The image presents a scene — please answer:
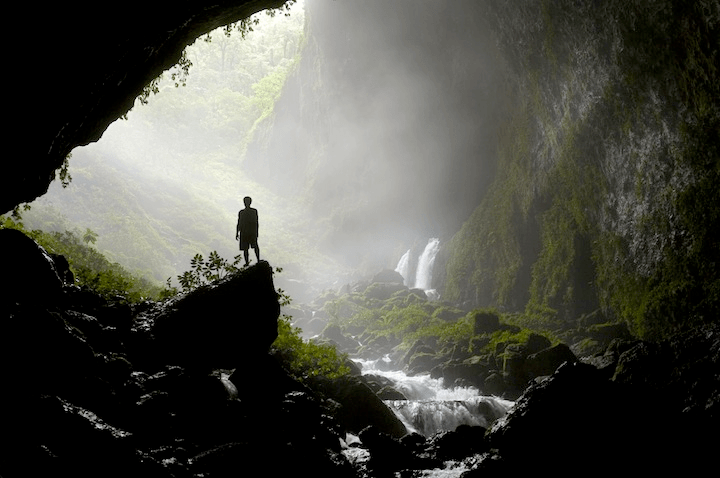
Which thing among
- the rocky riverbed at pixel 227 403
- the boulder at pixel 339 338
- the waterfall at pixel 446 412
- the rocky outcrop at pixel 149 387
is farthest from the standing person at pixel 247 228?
the boulder at pixel 339 338

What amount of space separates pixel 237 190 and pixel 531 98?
58616 mm

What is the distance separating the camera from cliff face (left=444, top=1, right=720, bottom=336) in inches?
590

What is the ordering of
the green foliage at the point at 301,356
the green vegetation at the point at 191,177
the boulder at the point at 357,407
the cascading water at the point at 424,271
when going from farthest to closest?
the green vegetation at the point at 191,177, the cascading water at the point at 424,271, the green foliage at the point at 301,356, the boulder at the point at 357,407

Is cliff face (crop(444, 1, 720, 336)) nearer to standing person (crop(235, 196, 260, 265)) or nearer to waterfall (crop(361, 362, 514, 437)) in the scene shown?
waterfall (crop(361, 362, 514, 437))

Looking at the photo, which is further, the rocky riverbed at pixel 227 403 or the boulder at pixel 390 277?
the boulder at pixel 390 277

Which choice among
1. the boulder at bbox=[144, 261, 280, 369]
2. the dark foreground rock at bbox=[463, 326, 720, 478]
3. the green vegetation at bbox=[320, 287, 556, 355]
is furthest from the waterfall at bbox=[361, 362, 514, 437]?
the boulder at bbox=[144, 261, 280, 369]

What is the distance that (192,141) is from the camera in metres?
82.7

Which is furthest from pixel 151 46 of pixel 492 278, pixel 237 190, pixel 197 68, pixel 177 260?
pixel 197 68

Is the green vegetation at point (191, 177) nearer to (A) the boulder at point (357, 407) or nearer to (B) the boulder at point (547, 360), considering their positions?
(A) the boulder at point (357, 407)

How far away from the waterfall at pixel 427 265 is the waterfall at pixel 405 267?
6.35 ft

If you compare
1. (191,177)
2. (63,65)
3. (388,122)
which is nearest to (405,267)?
(388,122)

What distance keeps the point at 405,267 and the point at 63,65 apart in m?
41.8

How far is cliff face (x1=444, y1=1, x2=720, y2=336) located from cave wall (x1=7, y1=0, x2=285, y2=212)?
52.0 feet

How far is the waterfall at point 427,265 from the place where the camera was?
40.7 metres
